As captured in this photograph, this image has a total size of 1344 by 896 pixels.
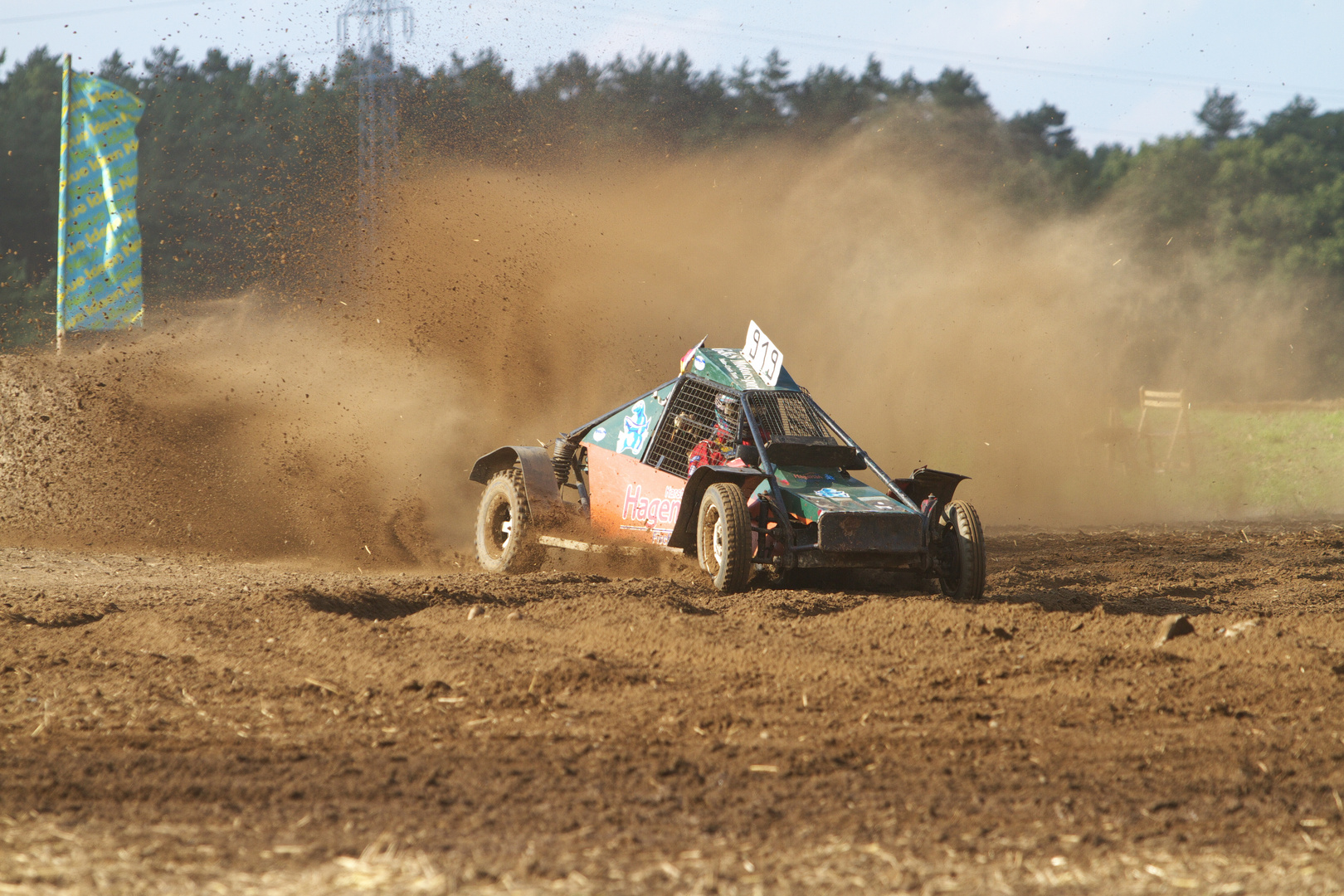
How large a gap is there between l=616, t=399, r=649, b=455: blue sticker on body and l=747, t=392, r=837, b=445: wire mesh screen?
820 mm

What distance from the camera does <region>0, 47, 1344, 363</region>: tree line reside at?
53.7 feet

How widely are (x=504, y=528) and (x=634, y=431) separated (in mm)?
1340

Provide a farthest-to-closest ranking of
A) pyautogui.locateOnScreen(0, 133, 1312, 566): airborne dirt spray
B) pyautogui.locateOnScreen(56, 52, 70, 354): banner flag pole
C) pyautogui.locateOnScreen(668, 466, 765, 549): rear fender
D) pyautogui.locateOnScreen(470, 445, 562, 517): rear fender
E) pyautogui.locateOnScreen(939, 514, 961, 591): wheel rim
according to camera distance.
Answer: pyautogui.locateOnScreen(56, 52, 70, 354): banner flag pole < pyautogui.locateOnScreen(0, 133, 1312, 566): airborne dirt spray < pyautogui.locateOnScreen(470, 445, 562, 517): rear fender < pyautogui.locateOnScreen(668, 466, 765, 549): rear fender < pyautogui.locateOnScreen(939, 514, 961, 591): wheel rim

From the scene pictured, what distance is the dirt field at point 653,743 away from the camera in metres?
2.92

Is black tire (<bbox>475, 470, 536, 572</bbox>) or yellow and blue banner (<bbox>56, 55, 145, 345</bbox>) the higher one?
yellow and blue banner (<bbox>56, 55, 145, 345</bbox>)

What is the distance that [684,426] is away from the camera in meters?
7.95

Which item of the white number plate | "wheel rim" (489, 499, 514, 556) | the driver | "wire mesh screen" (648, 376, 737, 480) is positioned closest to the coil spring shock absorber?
"wheel rim" (489, 499, 514, 556)

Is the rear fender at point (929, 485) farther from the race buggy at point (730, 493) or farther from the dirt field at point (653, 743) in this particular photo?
the dirt field at point (653, 743)

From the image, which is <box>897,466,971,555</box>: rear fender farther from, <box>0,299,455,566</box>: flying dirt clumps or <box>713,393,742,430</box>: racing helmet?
<box>0,299,455,566</box>: flying dirt clumps

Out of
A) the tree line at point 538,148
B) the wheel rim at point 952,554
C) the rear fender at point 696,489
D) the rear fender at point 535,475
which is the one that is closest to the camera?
the wheel rim at point 952,554

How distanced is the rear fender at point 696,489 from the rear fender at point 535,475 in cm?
111

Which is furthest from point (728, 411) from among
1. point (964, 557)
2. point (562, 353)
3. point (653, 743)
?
point (562, 353)

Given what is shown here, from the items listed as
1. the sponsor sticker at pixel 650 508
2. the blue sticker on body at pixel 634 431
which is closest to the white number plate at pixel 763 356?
the blue sticker on body at pixel 634 431

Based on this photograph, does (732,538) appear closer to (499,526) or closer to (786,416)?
(786,416)
